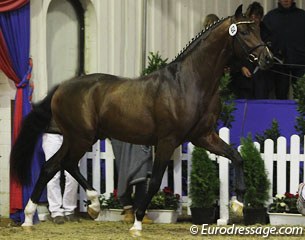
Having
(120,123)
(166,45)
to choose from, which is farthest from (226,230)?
(166,45)

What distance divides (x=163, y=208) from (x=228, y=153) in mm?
1717

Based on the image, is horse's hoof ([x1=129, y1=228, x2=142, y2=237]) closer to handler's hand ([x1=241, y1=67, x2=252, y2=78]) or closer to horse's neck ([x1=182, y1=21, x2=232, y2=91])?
horse's neck ([x1=182, y1=21, x2=232, y2=91])

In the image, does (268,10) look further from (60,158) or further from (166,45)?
(60,158)

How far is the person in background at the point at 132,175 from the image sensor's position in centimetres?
1234

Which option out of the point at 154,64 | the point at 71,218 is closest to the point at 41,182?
the point at 71,218

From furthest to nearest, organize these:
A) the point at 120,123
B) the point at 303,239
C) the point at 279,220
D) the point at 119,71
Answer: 1. the point at 119,71
2. the point at 279,220
3. the point at 120,123
4. the point at 303,239

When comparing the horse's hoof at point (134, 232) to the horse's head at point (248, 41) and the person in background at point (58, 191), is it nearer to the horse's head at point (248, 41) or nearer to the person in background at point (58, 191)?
the person in background at point (58, 191)

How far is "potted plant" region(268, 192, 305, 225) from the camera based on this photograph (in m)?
11.9

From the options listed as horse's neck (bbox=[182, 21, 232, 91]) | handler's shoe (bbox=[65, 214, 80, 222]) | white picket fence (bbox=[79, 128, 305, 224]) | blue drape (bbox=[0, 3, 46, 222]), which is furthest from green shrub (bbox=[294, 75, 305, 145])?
blue drape (bbox=[0, 3, 46, 222])

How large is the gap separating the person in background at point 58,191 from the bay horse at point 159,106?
84cm

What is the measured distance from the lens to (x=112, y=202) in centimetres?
1277

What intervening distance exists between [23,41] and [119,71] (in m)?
1.95

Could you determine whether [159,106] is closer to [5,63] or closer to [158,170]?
[158,170]

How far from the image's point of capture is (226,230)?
436 inches
